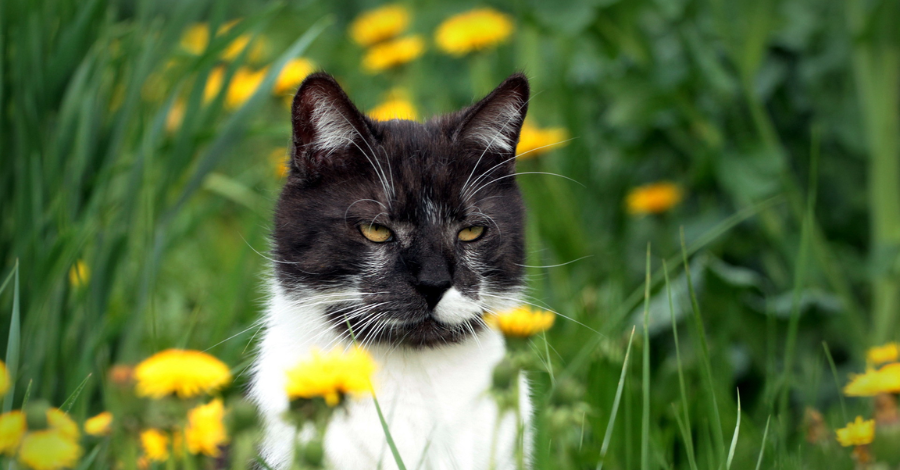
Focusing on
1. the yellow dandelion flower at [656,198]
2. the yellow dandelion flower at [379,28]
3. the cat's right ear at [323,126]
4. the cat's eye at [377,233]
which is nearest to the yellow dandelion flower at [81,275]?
the cat's right ear at [323,126]

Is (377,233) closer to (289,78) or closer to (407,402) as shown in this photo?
(407,402)

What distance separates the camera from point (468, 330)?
1.61 m

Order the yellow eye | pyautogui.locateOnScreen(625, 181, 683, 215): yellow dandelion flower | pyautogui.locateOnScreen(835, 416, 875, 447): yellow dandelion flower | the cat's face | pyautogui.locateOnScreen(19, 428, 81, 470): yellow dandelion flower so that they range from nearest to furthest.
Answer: pyautogui.locateOnScreen(19, 428, 81, 470): yellow dandelion flower < pyautogui.locateOnScreen(835, 416, 875, 447): yellow dandelion flower < the cat's face < the yellow eye < pyautogui.locateOnScreen(625, 181, 683, 215): yellow dandelion flower

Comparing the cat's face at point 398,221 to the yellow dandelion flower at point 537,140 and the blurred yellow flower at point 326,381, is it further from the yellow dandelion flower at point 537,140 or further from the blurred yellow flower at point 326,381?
the yellow dandelion flower at point 537,140

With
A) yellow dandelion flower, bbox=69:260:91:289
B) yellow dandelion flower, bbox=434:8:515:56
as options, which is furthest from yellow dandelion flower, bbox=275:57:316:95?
yellow dandelion flower, bbox=69:260:91:289

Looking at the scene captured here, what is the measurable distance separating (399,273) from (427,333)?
131 millimetres

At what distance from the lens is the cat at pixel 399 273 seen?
1.44 m

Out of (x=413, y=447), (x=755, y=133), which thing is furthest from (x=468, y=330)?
(x=755, y=133)

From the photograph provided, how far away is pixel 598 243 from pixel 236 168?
1976 mm

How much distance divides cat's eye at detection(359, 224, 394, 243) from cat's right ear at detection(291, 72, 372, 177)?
0.18 metres

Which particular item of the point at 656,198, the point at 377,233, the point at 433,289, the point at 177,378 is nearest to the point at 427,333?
the point at 433,289

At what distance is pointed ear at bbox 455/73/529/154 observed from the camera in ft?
5.59

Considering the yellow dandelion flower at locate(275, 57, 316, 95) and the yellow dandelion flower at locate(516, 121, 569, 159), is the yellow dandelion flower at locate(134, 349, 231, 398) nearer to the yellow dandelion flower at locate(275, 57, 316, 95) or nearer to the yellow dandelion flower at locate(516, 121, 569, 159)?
the yellow dandelion flower at locate(516, 121, 569, 159)

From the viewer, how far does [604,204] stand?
3.06m
